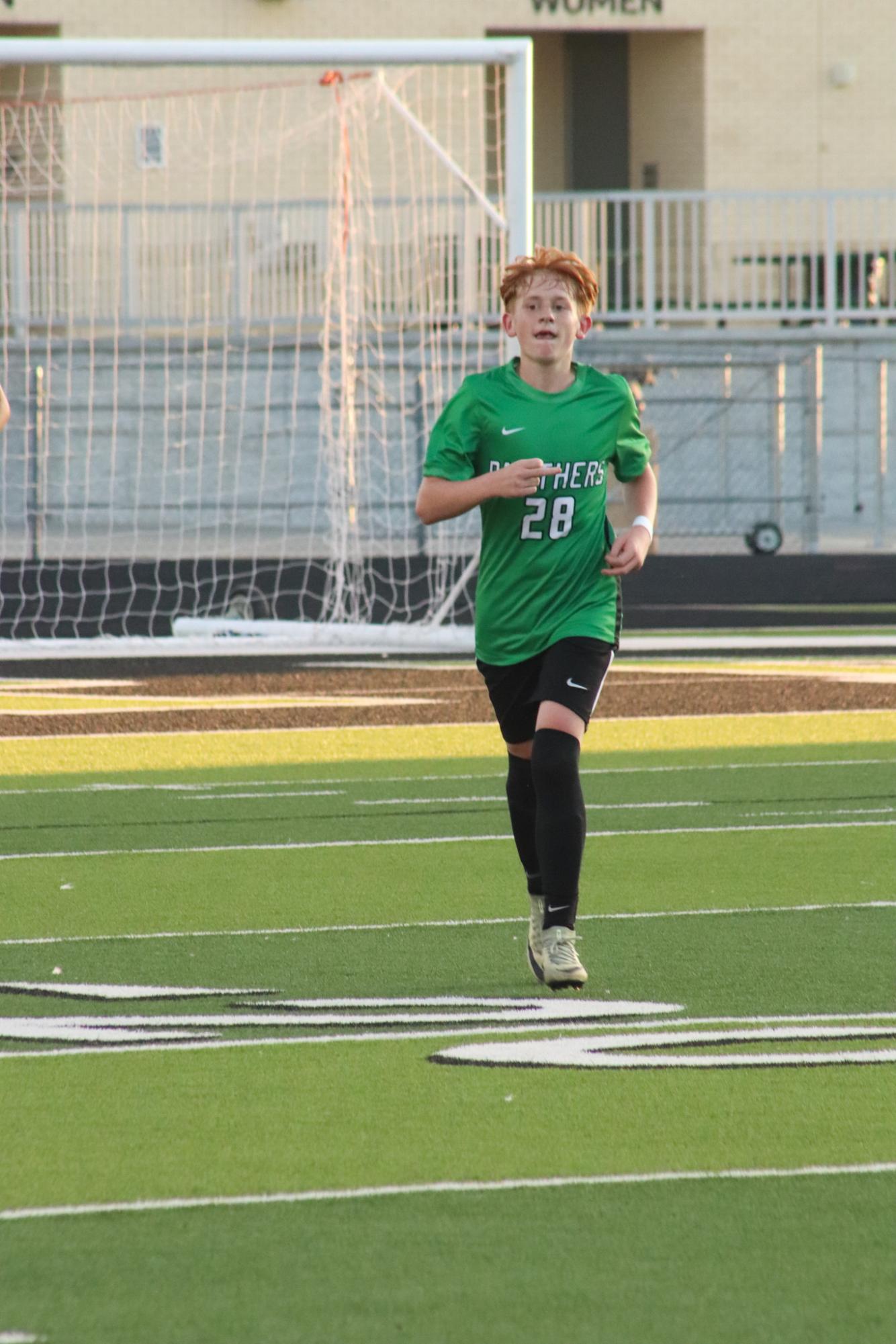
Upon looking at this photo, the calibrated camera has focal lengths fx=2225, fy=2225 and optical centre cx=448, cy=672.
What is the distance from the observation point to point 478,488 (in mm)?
5555

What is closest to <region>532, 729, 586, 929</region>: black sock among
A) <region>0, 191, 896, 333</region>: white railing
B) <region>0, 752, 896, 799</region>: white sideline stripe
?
<region>0, 752, 896, 799</region>: white sideline stripe

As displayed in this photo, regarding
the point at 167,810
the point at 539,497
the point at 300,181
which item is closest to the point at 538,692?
the point at 539,497

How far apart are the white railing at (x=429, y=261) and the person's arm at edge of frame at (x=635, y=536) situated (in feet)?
38.4

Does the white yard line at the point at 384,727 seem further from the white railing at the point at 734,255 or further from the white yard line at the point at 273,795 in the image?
the white railing at the point at 734,255

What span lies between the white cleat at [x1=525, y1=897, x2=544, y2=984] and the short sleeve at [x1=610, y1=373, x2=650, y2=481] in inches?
45.0

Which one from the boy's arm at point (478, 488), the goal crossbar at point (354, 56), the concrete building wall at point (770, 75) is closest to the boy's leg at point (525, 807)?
the boy's arm at point (478, 488)

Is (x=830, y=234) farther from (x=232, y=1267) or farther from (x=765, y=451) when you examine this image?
(x=232, y=1267)

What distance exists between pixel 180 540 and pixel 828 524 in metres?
8.77

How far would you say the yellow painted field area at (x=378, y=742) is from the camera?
10.9m

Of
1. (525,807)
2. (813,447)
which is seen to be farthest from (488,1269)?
(813,447)

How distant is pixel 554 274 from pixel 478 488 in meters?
0.63

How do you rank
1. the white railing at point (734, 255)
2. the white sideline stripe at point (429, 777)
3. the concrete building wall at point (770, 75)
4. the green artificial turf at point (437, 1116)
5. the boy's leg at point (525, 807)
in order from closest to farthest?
1. the green artificial turf at point (437, 1116)
2. the boy's leg at point (525, 807)
3. the white sideline stripe at point (429, 777)
4. the white railing at point (734, 255)
5. the concrete building wall at point (770, 75)

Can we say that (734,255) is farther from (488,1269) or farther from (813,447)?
(488,1269)

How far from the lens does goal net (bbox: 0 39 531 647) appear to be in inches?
723
